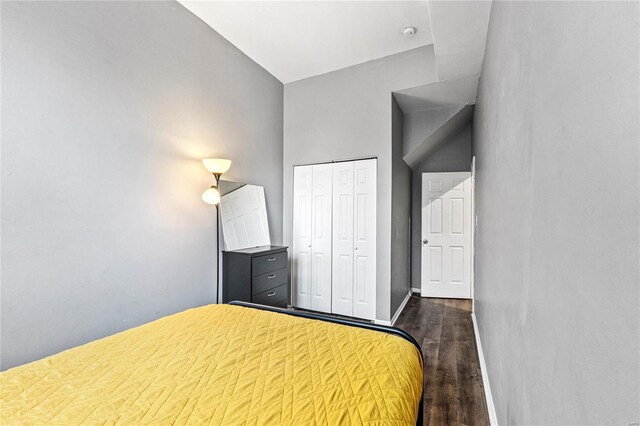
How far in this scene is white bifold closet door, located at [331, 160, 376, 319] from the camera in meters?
3.52

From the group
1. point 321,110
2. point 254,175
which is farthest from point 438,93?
point 254,175

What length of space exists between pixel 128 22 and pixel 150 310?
2.21 meters

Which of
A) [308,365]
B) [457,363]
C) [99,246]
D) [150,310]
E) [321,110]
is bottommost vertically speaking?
[457,363]

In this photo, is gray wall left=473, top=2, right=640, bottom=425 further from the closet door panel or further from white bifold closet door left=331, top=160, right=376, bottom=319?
the closet door panel

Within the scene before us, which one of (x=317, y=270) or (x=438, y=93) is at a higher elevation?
(x=438, y=93)

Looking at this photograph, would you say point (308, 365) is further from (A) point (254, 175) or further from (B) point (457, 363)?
(A) point (254, 175)

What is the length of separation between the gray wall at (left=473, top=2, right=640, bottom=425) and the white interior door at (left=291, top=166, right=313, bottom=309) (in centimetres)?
290

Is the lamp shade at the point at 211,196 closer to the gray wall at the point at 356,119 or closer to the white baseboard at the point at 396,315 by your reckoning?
the gray wall at the point at 356,119

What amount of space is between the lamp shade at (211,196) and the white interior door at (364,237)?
1.65 m

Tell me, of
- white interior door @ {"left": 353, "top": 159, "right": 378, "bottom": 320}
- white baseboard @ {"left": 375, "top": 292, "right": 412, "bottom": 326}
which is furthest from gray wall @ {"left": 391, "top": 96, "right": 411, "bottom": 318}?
white interior door @ {"left": 353, "top": 159, "right": 378, "bottom": 320}

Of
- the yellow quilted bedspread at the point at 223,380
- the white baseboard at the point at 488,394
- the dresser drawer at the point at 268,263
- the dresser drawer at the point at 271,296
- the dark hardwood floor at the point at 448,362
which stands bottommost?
the dark hardwood floor at the point at 448,362

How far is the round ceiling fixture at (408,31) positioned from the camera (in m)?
2.91

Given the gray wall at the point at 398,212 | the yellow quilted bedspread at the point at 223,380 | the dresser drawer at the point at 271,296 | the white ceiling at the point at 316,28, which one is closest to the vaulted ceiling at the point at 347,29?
the white ceiling at the point at 316,28

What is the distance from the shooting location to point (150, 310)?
231cm
